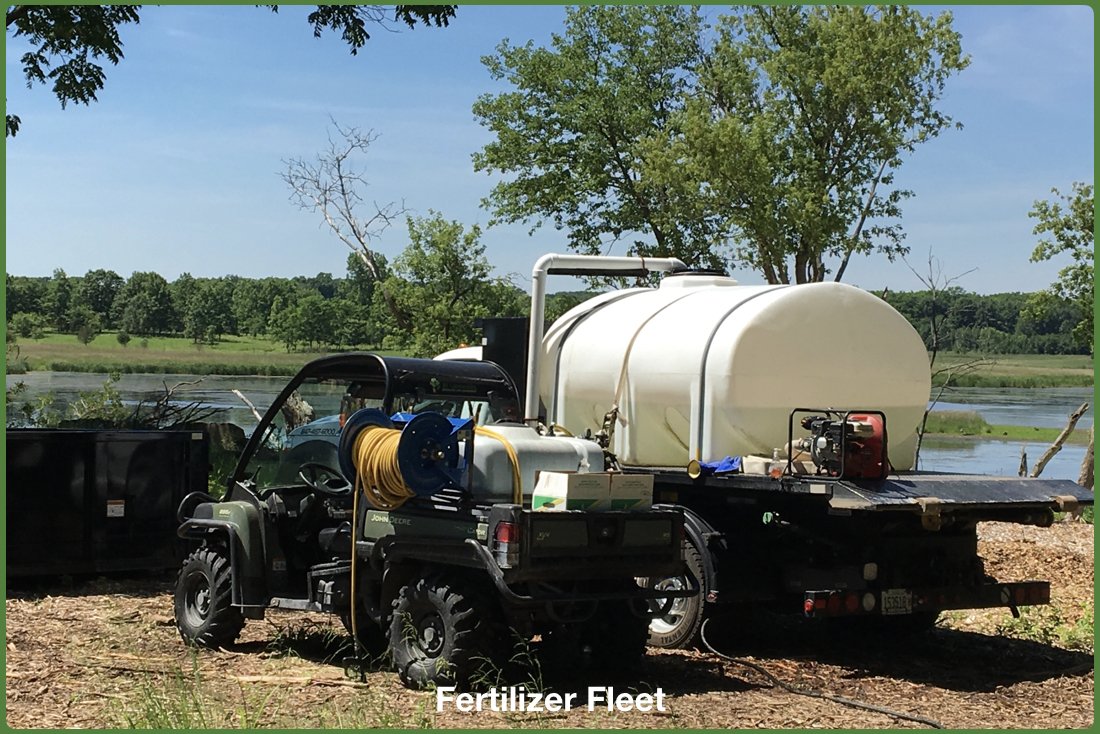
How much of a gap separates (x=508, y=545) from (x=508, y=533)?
0.07 metres

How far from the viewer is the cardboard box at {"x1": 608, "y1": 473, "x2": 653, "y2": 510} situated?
23.5 ft

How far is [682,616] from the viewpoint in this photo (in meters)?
8.94

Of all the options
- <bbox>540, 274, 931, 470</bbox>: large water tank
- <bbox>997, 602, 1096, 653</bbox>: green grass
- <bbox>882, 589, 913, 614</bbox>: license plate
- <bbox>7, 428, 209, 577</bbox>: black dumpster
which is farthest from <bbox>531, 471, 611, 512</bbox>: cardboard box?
<bbox>7, 428, 209, 577</bbox>: black dumpster

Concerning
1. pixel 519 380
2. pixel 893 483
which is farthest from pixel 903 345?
pixel 519 380

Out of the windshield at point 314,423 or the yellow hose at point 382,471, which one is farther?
the windshield at point 314,423

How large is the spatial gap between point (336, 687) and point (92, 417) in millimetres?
12906

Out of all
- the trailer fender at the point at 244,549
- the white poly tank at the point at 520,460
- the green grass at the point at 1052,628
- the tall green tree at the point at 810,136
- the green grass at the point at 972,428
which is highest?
the tall green tree at the point at 810,136

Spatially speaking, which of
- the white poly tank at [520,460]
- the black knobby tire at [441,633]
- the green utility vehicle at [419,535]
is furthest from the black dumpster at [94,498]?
the white poly tank at [520,460]

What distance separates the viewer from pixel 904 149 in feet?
89.5

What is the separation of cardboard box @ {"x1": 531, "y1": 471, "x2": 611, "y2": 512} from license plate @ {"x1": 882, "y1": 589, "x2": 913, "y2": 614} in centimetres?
231

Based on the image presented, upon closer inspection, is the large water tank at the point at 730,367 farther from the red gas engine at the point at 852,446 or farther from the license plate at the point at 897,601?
the license plate at the point at 897,601

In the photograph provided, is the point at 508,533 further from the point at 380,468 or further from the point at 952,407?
the point at 952,407

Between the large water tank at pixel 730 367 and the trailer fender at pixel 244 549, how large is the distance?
123 inches

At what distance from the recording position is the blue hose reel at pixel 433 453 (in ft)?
23.3
